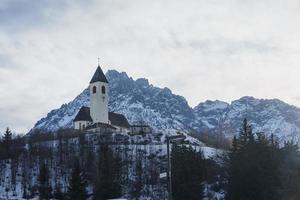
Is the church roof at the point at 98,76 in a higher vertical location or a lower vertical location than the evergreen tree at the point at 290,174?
higher

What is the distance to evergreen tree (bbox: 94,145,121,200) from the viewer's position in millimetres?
70500

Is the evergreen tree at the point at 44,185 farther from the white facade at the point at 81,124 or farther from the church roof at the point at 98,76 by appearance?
the church roof at the point at 98,76

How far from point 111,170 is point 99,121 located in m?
54.8

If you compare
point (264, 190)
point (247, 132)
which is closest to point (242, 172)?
point (264, 190)

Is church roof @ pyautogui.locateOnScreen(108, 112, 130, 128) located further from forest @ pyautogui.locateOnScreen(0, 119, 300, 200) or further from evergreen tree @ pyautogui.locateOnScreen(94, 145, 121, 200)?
evergreen tree @ pyautogui.locateOnScreen(94, 145, 121, 200)

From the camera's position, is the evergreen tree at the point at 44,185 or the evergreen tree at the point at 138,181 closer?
the evergreen tree at the point at 44,185

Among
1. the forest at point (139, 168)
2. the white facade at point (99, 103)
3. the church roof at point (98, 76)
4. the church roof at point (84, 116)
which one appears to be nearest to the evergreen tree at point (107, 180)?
the forest at point (139, 168)

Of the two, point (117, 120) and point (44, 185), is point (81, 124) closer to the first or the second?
point (117, 120)

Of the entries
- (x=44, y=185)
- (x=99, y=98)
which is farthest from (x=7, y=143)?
(x=99, y=98)

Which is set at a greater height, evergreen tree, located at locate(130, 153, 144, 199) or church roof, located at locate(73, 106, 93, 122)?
church roof, located at locate(73, 106, 93, 122)

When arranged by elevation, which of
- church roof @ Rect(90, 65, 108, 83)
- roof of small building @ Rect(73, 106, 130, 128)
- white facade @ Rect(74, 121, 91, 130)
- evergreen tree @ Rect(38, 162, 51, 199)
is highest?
church roof @ Rect(90, 65, 108, 83)

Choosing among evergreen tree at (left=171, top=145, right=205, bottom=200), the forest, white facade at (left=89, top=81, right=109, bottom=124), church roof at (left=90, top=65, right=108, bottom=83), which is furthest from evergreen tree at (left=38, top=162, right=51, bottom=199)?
church roof at (left=90, top=65, right=108, bottom=83)

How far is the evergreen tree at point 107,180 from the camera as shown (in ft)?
231

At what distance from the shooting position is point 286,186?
54.4 meters
